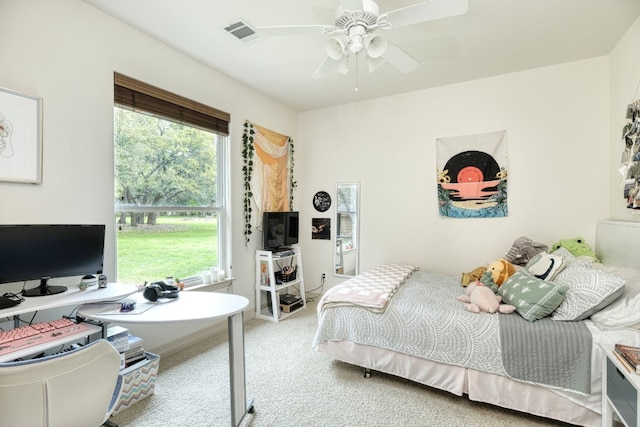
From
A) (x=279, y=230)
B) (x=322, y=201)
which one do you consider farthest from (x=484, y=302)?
(x=322, y=201)

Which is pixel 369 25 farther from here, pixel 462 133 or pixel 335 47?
pixel 462 133

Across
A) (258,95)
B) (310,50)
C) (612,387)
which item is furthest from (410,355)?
(258,95)

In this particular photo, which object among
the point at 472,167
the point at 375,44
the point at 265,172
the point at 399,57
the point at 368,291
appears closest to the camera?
the point at 375,44

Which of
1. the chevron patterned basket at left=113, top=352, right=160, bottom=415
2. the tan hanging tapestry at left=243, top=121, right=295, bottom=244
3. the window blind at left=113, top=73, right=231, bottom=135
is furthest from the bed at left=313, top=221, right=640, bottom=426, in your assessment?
the window blind at left=113, top=73, right=231, bottom=135

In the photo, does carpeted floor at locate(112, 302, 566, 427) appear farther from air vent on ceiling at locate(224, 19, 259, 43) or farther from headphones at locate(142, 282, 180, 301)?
air vent on ceiling at locate(224, 19, 259, 43)

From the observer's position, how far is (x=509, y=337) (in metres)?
1.83

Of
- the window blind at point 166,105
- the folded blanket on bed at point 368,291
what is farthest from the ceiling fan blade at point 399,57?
the window blind at point 166,105

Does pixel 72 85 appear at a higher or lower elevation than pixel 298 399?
higher

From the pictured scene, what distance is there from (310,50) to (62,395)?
282 centimetres

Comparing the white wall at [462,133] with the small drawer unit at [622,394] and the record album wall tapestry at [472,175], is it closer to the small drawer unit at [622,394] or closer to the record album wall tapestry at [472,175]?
the record album wall tapestry at [472,175]

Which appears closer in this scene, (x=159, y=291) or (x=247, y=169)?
(x=159, y=291)

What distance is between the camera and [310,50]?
2.65m

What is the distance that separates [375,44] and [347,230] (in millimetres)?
2556

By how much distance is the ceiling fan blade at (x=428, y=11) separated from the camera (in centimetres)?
147
